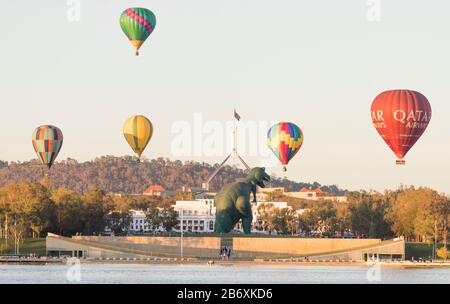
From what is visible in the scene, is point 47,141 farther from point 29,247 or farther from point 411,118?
point 411,118

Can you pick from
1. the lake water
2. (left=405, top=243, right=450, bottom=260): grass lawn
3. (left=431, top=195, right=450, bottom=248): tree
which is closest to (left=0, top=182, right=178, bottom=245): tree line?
the lake water

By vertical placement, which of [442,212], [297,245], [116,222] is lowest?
[297,245]

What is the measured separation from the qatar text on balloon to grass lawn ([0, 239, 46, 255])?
144 ft

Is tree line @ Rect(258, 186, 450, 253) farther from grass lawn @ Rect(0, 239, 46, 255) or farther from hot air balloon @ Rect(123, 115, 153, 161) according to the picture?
grass lawn @ Rect(0, 239, 46, 255)

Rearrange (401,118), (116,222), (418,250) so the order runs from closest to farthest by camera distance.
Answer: (401,118), (418,250), (116,222)

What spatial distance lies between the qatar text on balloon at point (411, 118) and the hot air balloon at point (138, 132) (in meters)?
27.3

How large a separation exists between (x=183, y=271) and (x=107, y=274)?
9.27 meters

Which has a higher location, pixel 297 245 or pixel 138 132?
pixel 138 132

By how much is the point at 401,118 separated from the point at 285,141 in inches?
908

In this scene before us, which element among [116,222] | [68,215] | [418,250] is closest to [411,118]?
[418,250]

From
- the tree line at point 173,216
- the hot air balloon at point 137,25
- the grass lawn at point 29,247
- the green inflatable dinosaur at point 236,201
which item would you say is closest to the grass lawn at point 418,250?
the tree line at point 173,216

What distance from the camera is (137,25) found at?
108938mm

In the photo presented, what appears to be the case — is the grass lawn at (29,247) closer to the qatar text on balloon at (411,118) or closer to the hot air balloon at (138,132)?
the hot air balloon at (138,132)

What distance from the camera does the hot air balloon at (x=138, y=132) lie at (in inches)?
4978
